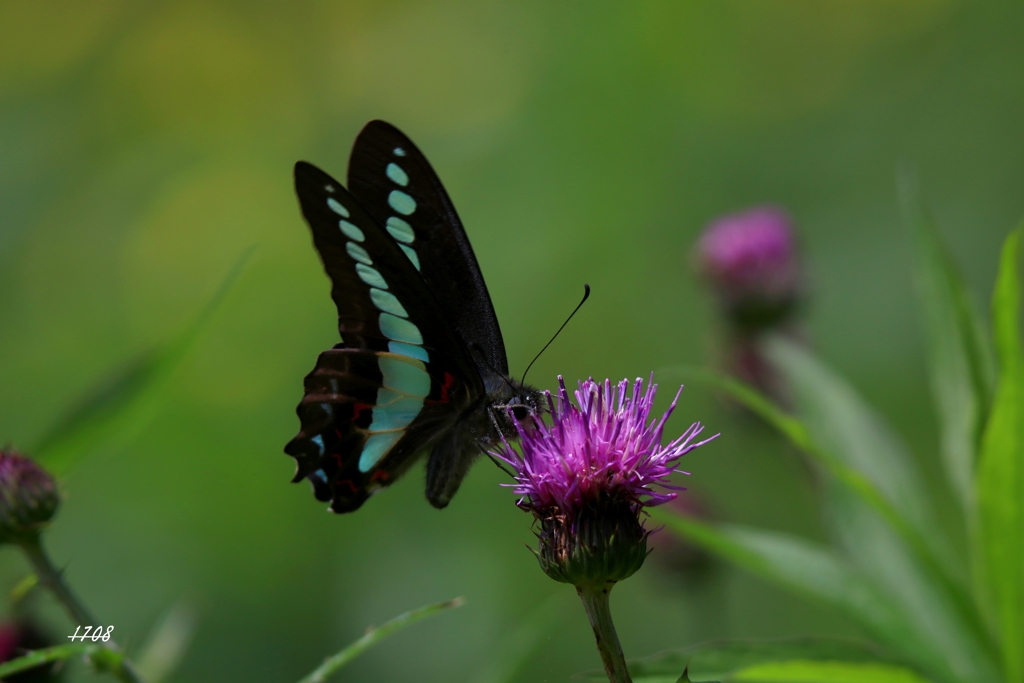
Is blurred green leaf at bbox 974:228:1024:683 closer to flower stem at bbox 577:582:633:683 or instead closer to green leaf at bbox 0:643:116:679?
flower stem at bbox 577:582:633:683

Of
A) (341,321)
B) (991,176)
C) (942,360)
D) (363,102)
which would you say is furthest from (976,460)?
(363,102)

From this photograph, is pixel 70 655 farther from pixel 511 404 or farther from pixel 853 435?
pixel 853 435

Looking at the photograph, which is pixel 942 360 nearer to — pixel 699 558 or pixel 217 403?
pixel 699 558

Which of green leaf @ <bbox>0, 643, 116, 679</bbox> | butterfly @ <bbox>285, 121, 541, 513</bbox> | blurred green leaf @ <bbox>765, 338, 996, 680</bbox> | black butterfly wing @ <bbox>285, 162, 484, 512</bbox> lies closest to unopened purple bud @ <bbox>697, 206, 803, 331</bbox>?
blurred green leaf @ <bbox>765, 338, 996, 680</bbox>

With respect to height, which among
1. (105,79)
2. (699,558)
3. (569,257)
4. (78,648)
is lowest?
(699,558)

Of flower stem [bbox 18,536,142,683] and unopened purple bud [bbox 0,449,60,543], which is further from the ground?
unopened purple bud [bbox 0,449,60,543]

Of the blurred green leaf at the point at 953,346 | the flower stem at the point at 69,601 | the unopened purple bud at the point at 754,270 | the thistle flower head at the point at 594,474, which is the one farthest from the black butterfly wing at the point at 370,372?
the unopened purple bud at the point at 754,270
